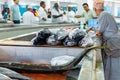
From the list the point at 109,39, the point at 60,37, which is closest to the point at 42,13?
the point at 109,39

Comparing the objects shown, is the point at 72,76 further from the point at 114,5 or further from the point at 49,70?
the point at 114,5

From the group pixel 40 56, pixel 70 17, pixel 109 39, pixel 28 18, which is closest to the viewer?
pixel 40 56

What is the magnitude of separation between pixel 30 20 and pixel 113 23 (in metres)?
3.70

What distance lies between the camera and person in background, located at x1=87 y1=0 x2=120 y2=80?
113 inches

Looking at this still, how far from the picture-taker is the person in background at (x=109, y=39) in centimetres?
286

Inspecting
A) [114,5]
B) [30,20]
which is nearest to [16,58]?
[30,20]

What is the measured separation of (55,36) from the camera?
8.90 ft

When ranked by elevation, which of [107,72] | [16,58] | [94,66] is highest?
[94,66]

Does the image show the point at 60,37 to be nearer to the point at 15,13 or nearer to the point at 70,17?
the point at 15,13

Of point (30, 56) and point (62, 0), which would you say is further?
point (62, 0)

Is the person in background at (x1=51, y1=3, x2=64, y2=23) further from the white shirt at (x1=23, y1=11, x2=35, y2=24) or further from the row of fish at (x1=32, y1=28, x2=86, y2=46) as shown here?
the row of fish at (x1=32, y1=28, x2=86, y2=46)

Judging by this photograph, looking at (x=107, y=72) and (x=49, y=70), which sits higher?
(x=49, y=70)

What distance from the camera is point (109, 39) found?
296 cm

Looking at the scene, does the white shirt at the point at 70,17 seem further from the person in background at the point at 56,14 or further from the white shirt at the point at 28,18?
the white shirt at the point at 28,18
